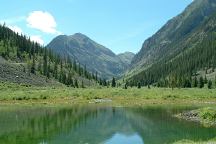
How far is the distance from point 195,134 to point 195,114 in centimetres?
1911

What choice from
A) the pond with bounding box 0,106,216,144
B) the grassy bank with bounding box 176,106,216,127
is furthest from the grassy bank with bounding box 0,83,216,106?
the grassy bank with bounding box 176,106,216,127

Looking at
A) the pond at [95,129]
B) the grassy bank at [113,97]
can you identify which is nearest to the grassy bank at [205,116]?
the pond at [95,129]

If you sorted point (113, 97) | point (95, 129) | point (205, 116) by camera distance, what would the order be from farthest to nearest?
point (113, 97) → point (205, 116) → point (95, 129)

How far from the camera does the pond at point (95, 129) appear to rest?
49250mm

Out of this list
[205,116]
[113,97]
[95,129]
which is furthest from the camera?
[113,97]

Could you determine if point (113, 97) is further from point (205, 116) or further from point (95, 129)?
point (95, 129)

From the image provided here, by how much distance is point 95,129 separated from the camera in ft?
196

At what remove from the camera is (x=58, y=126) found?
64312mm

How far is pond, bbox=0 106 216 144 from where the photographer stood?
49250mm

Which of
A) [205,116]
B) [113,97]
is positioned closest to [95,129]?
[205,116]

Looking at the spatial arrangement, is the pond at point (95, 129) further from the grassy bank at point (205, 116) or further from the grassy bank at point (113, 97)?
the grassy bank at point (113, 97)

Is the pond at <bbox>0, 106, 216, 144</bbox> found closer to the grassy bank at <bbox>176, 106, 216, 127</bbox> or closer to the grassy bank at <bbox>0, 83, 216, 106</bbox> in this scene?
the grassy bank at <bbox>176, 106, 216, 127</bbox>

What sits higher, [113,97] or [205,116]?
[113,97]

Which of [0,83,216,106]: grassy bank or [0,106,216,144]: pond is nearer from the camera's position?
[0,106,216,144]: pond
